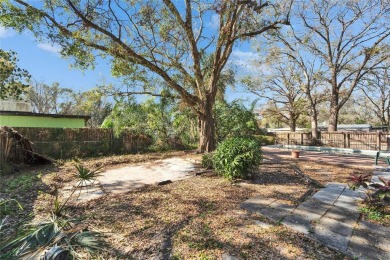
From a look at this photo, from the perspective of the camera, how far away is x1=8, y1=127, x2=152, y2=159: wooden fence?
30.0ft

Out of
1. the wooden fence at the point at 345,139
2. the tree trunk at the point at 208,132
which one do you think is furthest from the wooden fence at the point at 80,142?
the wooden fence at the point at 345,139

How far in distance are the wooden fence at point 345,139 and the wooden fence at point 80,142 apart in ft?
41.2

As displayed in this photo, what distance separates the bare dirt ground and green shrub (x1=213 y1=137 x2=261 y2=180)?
222 mm

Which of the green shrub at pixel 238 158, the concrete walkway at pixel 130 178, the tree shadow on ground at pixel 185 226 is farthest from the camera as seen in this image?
the green shrub at pixel 238 158

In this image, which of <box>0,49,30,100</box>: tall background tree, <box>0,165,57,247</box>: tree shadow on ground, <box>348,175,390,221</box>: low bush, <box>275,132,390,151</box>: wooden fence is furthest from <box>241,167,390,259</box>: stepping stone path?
<box>275,132,390,151</box>: wooden fence

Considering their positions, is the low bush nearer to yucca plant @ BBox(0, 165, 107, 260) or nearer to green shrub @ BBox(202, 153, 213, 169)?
green shrub @ BBox(202, 153, 213, 169)

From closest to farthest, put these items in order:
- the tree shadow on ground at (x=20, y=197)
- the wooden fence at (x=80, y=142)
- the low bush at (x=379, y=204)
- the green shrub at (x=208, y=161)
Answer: the tree shadow on ground at (x=20, y=197) < the low bush at (x=379, y=204) < the green shrub at (x=208, y=161) < the wooden fence at (x=80, y=142)

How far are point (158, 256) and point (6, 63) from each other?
8.07 m

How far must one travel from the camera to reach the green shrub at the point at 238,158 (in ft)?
16.1

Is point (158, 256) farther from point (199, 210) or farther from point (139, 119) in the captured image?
point (139, 119)

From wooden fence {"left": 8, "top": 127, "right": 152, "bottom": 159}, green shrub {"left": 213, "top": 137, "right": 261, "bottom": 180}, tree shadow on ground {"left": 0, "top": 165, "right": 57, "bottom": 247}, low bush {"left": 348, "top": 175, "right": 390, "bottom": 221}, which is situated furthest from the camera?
wooden fence {"left": 8, "top": 127, "right": 152, "bottom": 159}

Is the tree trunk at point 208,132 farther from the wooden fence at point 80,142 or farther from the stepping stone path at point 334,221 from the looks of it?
the stepping stone path at point 334,221

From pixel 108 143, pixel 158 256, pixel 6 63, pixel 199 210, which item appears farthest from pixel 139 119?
pixel 158 256

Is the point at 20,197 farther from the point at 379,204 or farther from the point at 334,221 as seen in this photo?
the point at 379,204
